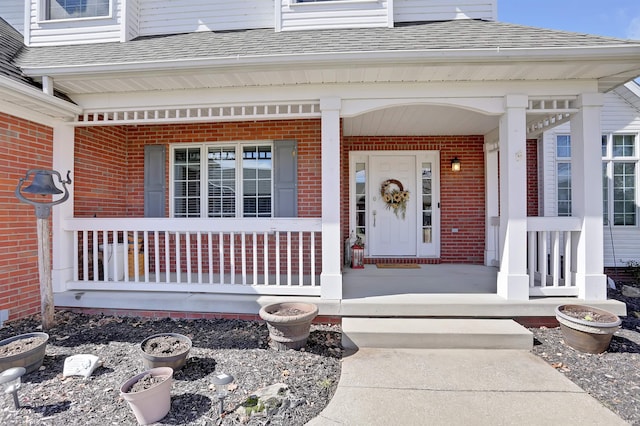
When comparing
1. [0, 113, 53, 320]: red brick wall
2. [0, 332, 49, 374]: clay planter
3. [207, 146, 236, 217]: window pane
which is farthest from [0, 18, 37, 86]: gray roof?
[0, 332, 49, 374]: clay planter

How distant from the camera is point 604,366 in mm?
2969

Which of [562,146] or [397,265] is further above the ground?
[562,146]

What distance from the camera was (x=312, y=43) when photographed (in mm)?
4000

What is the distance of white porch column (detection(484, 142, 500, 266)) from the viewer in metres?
5.88

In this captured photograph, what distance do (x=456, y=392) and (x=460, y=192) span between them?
432 cm

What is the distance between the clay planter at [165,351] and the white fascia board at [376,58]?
2798 millimetres

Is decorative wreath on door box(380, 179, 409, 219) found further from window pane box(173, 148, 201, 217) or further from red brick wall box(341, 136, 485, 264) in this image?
window pane box(173, 148, 201, 217)

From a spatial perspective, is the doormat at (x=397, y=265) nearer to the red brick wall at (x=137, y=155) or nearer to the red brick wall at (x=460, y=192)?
the red brick wall at (x=460, y=192)

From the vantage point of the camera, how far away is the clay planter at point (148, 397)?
2117 millimetres

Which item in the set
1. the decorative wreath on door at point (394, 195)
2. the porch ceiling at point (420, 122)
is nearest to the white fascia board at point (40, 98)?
the porch ceiling at point (420, 122)

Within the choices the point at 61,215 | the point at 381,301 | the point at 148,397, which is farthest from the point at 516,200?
the point at 61,215

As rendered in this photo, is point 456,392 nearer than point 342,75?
Yes

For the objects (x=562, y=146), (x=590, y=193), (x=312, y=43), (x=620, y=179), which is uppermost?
(x=312, y=43)

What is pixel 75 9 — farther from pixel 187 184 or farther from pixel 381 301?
pixel 381 301
